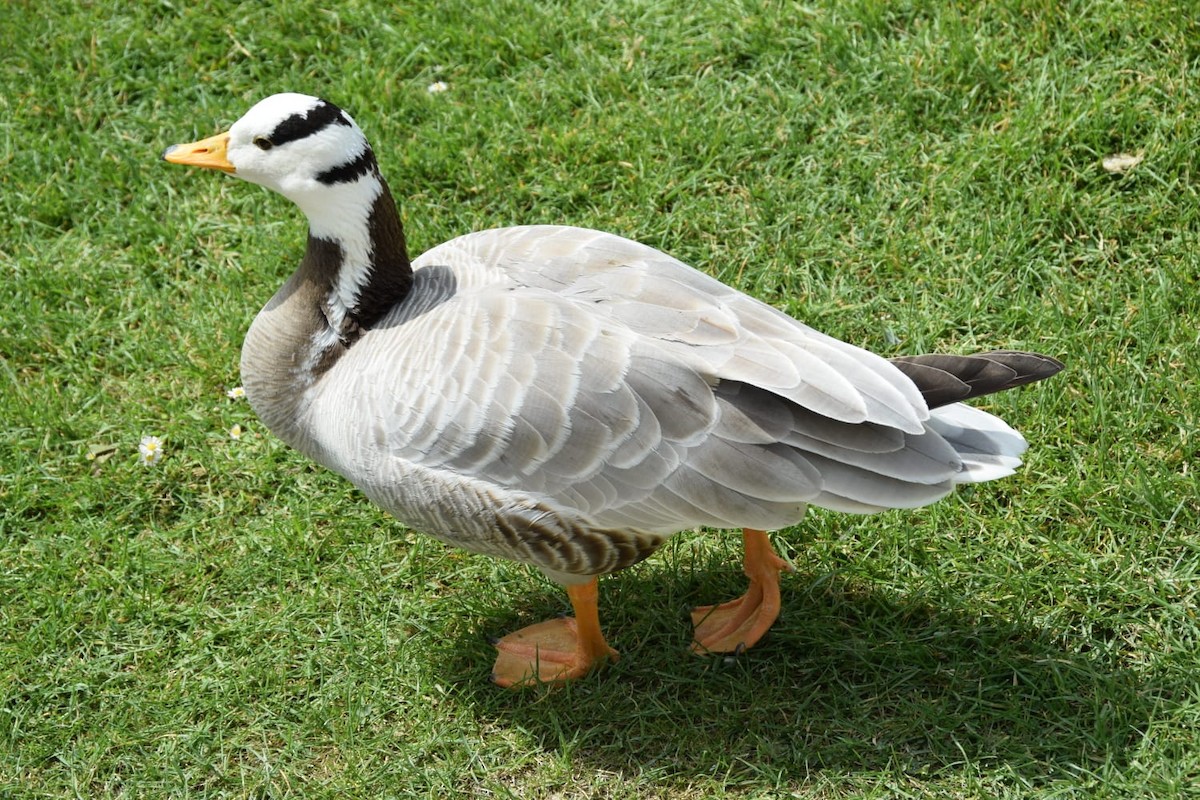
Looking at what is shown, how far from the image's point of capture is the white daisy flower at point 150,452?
187 inches

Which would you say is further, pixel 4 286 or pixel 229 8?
pixel 229 8

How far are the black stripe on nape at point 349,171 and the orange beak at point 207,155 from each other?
33 centimetres

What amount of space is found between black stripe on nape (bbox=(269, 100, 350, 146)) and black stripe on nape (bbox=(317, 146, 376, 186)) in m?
0.12

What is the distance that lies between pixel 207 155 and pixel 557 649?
6.43 ft

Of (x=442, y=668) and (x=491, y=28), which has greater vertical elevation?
(x=491, y=28)

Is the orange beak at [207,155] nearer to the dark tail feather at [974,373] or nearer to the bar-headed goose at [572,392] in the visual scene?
the bar-headed goose at [572,392]

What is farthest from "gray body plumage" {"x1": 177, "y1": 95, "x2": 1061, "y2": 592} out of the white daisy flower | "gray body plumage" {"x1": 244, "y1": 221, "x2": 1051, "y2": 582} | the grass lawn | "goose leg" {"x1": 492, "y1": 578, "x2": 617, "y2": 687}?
the white daisy flower

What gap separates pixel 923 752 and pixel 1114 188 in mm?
2614

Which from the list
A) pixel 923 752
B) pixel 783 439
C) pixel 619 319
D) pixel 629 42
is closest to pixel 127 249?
pixel 629 42

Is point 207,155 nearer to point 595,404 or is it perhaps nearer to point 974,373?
point 595,404

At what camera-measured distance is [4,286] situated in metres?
5.40

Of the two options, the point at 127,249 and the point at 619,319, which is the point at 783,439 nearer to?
the point at 619,319

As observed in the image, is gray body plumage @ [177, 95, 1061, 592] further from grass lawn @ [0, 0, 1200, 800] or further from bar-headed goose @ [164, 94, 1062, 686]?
grass lawn @ [0, 0, 1200, 800]

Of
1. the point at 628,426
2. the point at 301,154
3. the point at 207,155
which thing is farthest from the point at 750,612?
the point at 207,155
